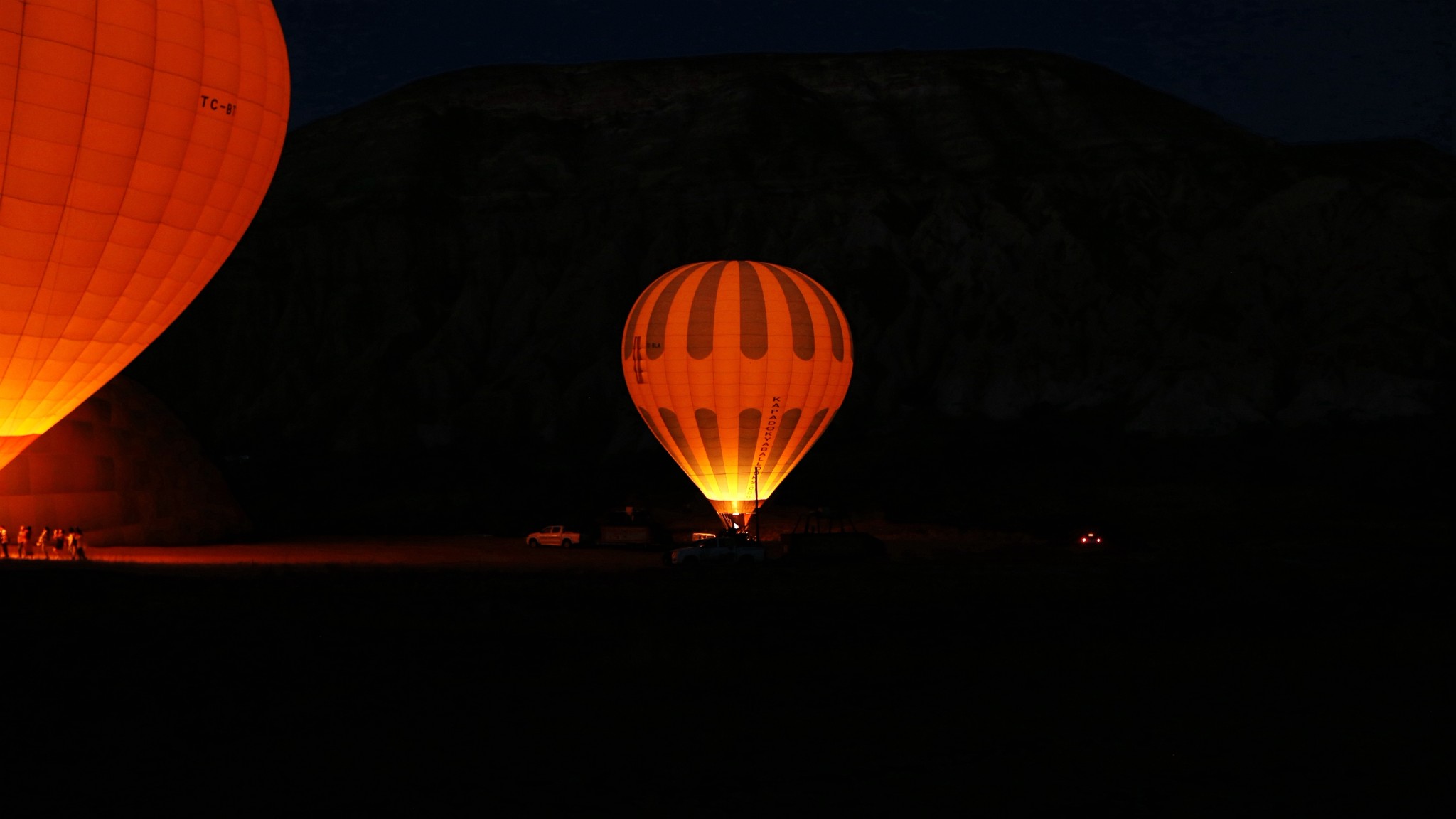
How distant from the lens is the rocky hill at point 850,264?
71875mm

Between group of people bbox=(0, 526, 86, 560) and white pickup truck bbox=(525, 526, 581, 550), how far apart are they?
13.3 metres

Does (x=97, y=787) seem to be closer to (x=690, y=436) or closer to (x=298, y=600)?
(x=298, y=600)

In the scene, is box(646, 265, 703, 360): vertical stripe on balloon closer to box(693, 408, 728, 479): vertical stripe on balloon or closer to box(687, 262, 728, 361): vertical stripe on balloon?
box(687, 262, 728, 361): vertical stripe on balloon

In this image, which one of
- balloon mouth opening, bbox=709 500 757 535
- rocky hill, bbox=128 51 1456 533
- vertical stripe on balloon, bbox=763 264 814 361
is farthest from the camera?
rocky hill, bbox=128 51 1456 533

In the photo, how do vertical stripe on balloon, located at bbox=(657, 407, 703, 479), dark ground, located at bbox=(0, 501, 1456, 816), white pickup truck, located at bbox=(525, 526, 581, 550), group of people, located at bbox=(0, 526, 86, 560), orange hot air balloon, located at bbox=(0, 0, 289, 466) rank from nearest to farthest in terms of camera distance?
dark ground, located at bbox=(0, 501, 1456, 816), orange hot air balloon, located at bbox=(0, 0, 289, 466), group of people, located at bbox=(0, 526, 86, 560), vertical stripe on balloon, located at bbox=(657, 407, 703, 479), white pickup truck, located at bbox=(525, 526, 581, 550)

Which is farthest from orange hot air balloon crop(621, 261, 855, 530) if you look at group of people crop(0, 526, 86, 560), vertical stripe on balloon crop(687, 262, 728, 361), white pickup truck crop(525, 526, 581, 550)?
group of people crop(0, 526, 86, 560)

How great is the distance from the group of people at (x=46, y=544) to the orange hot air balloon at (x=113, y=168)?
6302mm

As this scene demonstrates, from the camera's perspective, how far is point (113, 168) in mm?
21125

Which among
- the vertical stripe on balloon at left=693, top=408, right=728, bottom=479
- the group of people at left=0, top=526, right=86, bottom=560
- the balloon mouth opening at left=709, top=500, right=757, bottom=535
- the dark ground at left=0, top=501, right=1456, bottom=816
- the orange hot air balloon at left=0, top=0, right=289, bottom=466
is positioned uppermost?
the orange hot air balloon at left=0, top=0, right=289, bottom=466

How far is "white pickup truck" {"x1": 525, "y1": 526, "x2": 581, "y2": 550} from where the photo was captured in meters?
41.2

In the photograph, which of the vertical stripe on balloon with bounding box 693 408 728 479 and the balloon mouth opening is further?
the balloon mouth opening

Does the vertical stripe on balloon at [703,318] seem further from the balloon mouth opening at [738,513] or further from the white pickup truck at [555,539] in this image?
the white pickup truck at [555,539]

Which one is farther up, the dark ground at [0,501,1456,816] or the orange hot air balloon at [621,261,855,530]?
the orange hot air balloon at [621,261,855,530]

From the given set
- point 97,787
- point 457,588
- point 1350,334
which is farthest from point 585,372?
point 97,787
